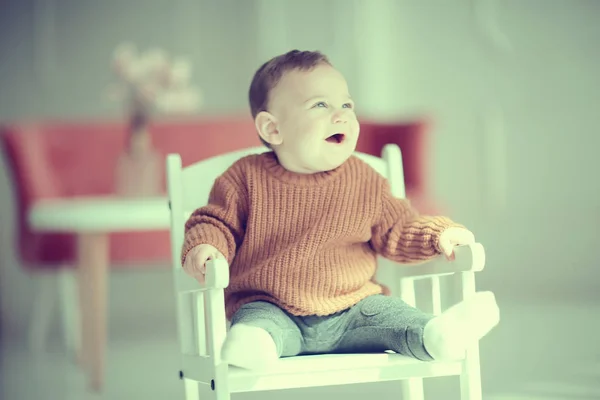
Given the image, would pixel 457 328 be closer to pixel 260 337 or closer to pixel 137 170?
pixel 260 337

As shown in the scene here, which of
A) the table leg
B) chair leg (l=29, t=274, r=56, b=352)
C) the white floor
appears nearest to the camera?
the white floor

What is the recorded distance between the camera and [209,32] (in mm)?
3625

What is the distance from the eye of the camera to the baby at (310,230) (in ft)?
3.16

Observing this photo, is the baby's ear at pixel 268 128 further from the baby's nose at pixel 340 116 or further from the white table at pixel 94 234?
the white table at pixel 94 234

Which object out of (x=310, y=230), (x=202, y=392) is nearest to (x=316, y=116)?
(x=310, y=230)

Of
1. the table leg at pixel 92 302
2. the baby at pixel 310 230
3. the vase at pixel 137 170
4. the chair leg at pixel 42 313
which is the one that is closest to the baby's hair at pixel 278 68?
the baby at pixel 310 230

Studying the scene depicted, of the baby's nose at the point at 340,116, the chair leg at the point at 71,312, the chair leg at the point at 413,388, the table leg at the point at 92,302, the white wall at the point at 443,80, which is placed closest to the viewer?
the baby's nose at the point at 340,116

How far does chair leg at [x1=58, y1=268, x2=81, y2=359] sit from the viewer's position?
97.0 inches

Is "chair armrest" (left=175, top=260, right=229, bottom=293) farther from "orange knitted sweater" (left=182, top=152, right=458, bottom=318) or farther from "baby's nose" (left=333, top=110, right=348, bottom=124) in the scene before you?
"baby's nose" (left=333, top=110, right=348, bottom=124)

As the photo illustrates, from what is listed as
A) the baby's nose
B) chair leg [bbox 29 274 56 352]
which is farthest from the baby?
Answer: chair leg [bbox 29 274 56 352]

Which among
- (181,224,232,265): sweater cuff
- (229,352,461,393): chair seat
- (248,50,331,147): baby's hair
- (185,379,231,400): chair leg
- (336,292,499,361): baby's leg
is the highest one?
(248,50,331,147): baby's hair

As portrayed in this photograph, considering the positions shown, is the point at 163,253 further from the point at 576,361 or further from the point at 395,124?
the point at 576,361

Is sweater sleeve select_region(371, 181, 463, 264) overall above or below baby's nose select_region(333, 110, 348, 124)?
below

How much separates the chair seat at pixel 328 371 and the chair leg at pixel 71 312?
5.23ft
